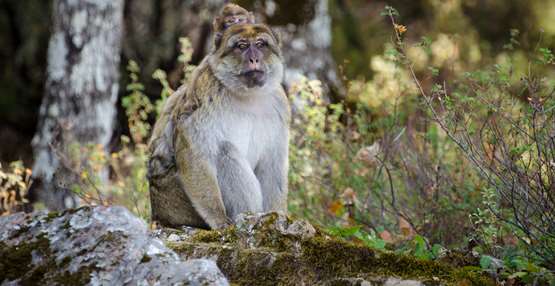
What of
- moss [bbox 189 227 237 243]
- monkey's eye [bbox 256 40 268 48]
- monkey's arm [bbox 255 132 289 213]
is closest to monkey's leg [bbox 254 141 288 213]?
monkey's arm [bbox 255 132 289 213]

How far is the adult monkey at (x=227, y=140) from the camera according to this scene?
20.4 ft

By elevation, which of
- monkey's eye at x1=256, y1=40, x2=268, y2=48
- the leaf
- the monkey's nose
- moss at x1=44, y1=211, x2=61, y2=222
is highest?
monkey's eye at x1=256, y1=40, x2=268, y2=48

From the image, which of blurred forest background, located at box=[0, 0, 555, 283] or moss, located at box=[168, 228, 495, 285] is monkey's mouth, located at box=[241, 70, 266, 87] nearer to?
blurred forest background, located at box=[0, 0, 555, 283]

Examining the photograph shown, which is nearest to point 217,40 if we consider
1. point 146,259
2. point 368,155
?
point 368,155

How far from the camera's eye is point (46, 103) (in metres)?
10.4

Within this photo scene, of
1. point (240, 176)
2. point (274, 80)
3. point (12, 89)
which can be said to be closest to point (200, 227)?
point (240, 176)

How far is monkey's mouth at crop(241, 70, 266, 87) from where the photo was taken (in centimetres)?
619

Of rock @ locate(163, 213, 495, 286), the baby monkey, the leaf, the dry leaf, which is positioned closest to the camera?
rock @ locate(163, 213, 495, 286)

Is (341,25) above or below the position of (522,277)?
above

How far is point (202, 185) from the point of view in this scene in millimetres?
6230

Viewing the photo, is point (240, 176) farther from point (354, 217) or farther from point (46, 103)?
point (46, 103)

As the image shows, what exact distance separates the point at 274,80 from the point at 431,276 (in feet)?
8.17

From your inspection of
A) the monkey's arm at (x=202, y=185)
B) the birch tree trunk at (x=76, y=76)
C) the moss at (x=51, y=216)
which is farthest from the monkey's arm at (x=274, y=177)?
the birch tree trunk at (x=76, y=76)

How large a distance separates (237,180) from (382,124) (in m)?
2.05
